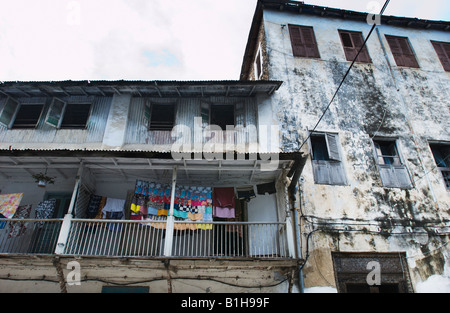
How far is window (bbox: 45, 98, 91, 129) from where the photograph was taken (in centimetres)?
1220

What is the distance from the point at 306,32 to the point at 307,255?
35.4 feet

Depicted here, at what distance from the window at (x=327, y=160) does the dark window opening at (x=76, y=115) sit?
947 cm

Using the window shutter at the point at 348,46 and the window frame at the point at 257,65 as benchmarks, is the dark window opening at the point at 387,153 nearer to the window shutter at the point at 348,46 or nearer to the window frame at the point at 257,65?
the window shutter at the point at 348,46

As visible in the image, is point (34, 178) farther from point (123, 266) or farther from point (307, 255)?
point (307, 255)

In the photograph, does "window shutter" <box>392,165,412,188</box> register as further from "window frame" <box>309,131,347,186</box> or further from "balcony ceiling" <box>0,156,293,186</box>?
"balcony ceiling" <box>0,156,293,186</box>

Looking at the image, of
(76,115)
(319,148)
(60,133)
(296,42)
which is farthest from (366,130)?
(60,133)

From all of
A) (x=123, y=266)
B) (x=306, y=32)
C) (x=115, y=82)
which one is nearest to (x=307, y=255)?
(x=123, y=266)

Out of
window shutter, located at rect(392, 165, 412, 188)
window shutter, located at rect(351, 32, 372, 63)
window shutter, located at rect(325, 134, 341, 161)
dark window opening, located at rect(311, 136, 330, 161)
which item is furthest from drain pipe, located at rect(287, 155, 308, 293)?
window shutter, located at rect(351, 32, 372, 63)

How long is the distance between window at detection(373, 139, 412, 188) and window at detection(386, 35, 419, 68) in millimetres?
4770

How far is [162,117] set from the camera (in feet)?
41.8

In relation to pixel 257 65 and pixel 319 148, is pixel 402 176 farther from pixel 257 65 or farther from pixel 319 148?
pixel 257 65

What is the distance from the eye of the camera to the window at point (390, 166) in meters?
11.3

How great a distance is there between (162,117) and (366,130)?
8522 millimetres

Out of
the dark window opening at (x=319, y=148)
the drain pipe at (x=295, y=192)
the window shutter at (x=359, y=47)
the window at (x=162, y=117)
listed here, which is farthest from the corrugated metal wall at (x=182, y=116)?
the window shutter at (x=359, y=47)
